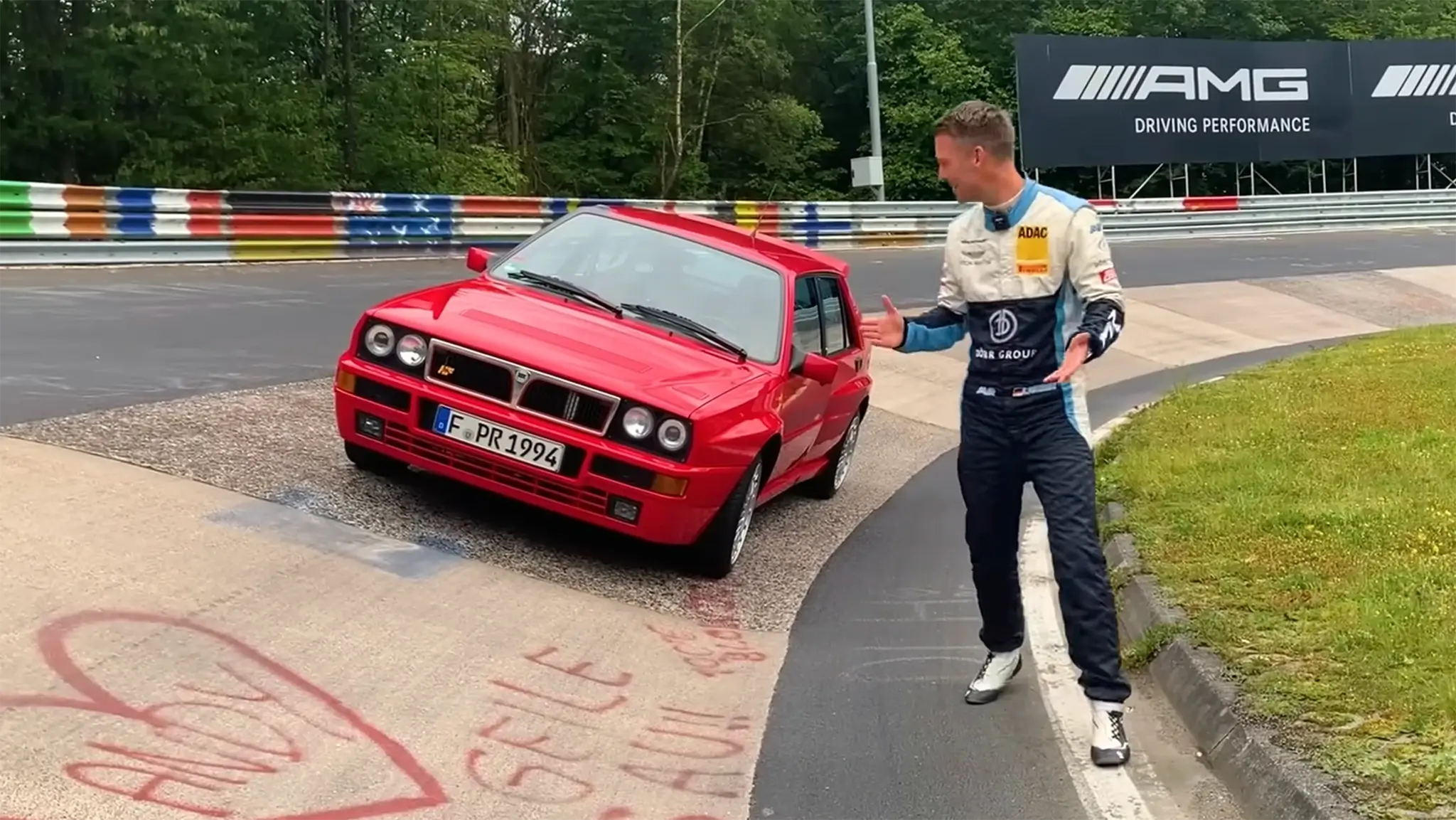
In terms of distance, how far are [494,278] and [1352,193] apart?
34.6 meters

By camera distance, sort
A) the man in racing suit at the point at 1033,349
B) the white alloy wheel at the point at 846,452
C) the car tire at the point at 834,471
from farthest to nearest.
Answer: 1. the white alloy wheel at the point at 846,452
2. the car tire at the point at 834,471
3. the man in racing suit at the point at 1033,349

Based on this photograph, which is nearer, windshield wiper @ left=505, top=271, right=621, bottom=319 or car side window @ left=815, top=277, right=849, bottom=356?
windshield wiper @ left=505, top=271, right=621, bottom=319

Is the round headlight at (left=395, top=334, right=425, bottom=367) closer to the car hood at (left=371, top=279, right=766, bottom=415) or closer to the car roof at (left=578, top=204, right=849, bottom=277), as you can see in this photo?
the car hood at (left=371, top=279, right=766, bottom=415)

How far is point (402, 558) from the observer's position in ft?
18.8

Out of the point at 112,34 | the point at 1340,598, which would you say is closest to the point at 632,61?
the point at 112,34

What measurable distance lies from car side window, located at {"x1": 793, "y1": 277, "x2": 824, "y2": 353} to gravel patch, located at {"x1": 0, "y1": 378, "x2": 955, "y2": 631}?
3.47 feet

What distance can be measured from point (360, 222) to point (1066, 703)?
55.2 feet

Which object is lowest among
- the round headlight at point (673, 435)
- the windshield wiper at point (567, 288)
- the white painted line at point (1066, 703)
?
the white painted line at point (1066, 703)

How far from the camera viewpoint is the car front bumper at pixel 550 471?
19.0ft

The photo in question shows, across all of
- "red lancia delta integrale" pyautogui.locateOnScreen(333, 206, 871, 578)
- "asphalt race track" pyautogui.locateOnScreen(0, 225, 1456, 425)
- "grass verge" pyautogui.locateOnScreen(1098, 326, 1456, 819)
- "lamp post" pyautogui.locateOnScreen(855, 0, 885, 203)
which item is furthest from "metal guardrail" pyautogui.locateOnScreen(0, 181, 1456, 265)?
"grass verge" pyautogui.locateOnScreen(1098, 326, 1456, 819)

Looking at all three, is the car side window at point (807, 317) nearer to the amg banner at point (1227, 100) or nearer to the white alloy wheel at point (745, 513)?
the white alloy wheel at point (745, 513)

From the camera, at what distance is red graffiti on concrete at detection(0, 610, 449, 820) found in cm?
353

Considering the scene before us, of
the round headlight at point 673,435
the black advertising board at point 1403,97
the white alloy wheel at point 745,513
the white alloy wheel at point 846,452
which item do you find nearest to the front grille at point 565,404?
the round headlight at point 673,435

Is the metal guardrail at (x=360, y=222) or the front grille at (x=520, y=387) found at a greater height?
the metal guardrail at (x=360, y=222)
